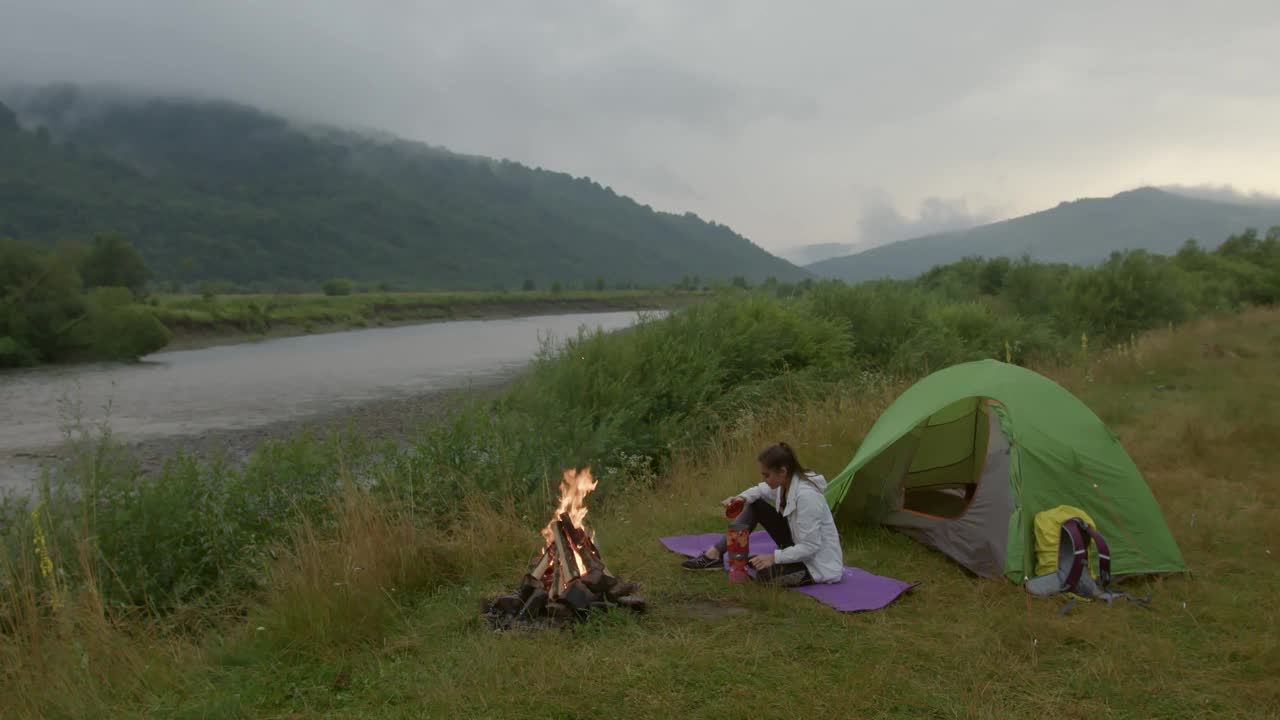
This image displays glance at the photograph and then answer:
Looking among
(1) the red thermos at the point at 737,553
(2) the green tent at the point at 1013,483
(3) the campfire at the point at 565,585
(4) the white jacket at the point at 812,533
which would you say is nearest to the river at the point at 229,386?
(2) the green tent at the point at 1013,483

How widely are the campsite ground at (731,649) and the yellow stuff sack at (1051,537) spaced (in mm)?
314

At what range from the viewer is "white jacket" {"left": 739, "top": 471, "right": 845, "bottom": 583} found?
589 centimetres

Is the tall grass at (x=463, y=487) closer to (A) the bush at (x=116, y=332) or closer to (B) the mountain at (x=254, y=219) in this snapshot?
(A) the bush at (x=116, y=332)

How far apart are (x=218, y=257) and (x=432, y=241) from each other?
6013 cm

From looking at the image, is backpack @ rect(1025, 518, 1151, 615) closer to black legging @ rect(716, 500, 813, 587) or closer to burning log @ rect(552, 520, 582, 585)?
black legging @ rect(716, 500, 813, 587)

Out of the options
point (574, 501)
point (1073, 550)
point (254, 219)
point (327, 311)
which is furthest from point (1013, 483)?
point (254, 219)

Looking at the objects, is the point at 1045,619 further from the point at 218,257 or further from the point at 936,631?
the point at 218,257

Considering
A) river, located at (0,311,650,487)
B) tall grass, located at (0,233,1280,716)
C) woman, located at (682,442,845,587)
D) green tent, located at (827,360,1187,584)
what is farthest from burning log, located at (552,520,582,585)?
river, located at (0,311,650,487)

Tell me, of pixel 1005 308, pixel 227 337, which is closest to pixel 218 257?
pixel 227 337

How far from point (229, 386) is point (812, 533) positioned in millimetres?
24690

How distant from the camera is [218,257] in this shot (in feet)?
388

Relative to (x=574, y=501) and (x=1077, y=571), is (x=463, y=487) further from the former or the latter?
(x=1077, y=571)

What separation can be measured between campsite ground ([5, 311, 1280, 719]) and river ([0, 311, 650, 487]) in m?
7.42

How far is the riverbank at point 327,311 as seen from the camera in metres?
39.8
